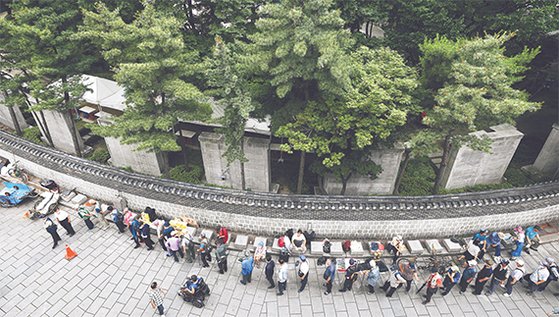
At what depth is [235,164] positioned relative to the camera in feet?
58.2

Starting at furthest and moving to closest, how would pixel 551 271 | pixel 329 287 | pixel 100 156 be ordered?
pixel 100 156, pixel 329 287, pixel 551 271

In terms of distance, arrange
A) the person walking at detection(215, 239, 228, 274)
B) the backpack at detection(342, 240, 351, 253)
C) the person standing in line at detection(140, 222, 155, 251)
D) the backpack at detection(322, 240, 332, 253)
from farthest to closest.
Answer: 1. the backpack at detection(342, 240, 351, 253)
2. the backpack at detection(322, 240, 332, 253)
3. the person standing in line at detection(140, 222, 155, 251)
4. the person walking at detection(215, 239, 228, 274)

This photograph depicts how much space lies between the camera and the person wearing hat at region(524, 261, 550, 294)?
11.2 metres

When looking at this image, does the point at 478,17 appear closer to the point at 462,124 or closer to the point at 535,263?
the point at 462,124

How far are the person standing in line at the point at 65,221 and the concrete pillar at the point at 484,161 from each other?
1770 centimetres

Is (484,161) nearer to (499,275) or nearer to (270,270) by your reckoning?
(499,275)

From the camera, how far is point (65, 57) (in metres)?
16.8

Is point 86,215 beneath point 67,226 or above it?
above

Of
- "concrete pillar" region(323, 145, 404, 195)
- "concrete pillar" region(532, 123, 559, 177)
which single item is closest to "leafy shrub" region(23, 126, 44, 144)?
"concrete pillar" region(323, 145, 404, 195)

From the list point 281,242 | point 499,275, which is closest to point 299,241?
point 281,242

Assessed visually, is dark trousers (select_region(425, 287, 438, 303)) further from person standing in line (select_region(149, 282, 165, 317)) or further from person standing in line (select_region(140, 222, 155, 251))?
person standing in line (select_region(140, 222, 155, 251))

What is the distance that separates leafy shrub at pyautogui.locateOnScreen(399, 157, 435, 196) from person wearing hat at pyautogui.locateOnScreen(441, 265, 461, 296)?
6.73 meters

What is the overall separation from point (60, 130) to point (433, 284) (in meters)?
21.9

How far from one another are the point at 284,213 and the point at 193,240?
3.71 meters
